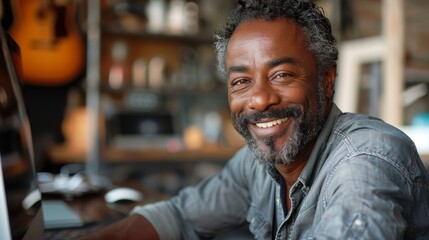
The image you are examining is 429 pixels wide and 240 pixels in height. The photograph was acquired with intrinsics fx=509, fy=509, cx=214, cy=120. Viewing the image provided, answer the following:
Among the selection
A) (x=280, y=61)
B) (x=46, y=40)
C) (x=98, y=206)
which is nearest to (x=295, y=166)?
(x=280, y=61)

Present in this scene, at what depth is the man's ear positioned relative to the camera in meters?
1.14

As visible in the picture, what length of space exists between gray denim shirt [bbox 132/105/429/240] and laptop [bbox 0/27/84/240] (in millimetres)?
392

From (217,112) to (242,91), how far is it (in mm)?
3187

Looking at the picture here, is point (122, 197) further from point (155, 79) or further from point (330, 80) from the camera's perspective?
point (155, 79)

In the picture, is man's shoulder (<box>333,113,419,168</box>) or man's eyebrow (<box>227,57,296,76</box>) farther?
man's eyebrow (<box>227,57,296,76</box>)

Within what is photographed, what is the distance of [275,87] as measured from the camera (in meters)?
1.03

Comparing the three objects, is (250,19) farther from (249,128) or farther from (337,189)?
(337,189)

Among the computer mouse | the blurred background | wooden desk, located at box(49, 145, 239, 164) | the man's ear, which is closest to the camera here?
the man's ear

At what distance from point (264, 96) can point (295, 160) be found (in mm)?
169

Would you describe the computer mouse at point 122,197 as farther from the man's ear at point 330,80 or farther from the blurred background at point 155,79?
the blurred background at point 155,79

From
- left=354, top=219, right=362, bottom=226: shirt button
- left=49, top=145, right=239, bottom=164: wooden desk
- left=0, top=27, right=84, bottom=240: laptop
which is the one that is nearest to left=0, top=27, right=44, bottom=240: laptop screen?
left=0, top=27, right=84, bottom=240: laptop

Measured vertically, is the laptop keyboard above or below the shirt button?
below

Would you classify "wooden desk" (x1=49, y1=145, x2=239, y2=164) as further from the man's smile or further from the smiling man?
the man's smile

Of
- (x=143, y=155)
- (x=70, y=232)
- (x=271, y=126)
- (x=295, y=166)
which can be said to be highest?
(x=271, y=126)
